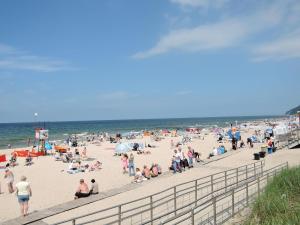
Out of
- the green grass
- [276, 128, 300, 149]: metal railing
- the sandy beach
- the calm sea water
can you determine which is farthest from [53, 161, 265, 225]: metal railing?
the calm sea water

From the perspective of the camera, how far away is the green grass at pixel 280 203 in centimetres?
542

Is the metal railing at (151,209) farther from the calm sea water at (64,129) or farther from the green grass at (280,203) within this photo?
the calm sea water at (64,129)

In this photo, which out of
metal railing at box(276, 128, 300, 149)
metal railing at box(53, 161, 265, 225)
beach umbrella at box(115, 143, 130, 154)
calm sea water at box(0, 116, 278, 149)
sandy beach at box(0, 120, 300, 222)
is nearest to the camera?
metal railing at box(53, 161, 265, 225)

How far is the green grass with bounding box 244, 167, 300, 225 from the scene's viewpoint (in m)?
5.42

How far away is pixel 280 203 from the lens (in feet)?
20.5

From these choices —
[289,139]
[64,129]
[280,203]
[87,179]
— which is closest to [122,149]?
[87,179]

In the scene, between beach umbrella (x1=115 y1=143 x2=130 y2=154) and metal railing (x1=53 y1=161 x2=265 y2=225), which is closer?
metal railing (x1=53 y1=161 x2=265 y2=225)

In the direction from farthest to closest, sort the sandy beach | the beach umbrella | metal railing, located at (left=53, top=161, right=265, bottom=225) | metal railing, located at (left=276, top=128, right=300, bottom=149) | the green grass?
the beach umbrella → metal railing, located at (left=276, top=128, right=300, bottom=149) → the sandy beach → metal railing, located at (left=53, top=161, right=265, bottom=225) → the green grass

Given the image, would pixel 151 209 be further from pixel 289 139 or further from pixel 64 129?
pixel 64 129

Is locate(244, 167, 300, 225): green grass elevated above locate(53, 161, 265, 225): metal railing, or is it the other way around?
locate(244, 167, 300, 225): green grass

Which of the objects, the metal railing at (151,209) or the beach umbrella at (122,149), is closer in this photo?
the metal railing at (151,209)

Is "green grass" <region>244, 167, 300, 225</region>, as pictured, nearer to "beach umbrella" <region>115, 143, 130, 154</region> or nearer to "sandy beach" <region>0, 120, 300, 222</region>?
"sandy beach" <region>0, 120, 300, 222</region>

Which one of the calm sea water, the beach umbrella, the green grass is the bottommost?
the beach umbrella

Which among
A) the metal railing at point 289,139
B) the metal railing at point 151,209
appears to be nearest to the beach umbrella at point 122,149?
the metal railing at point 289,139
